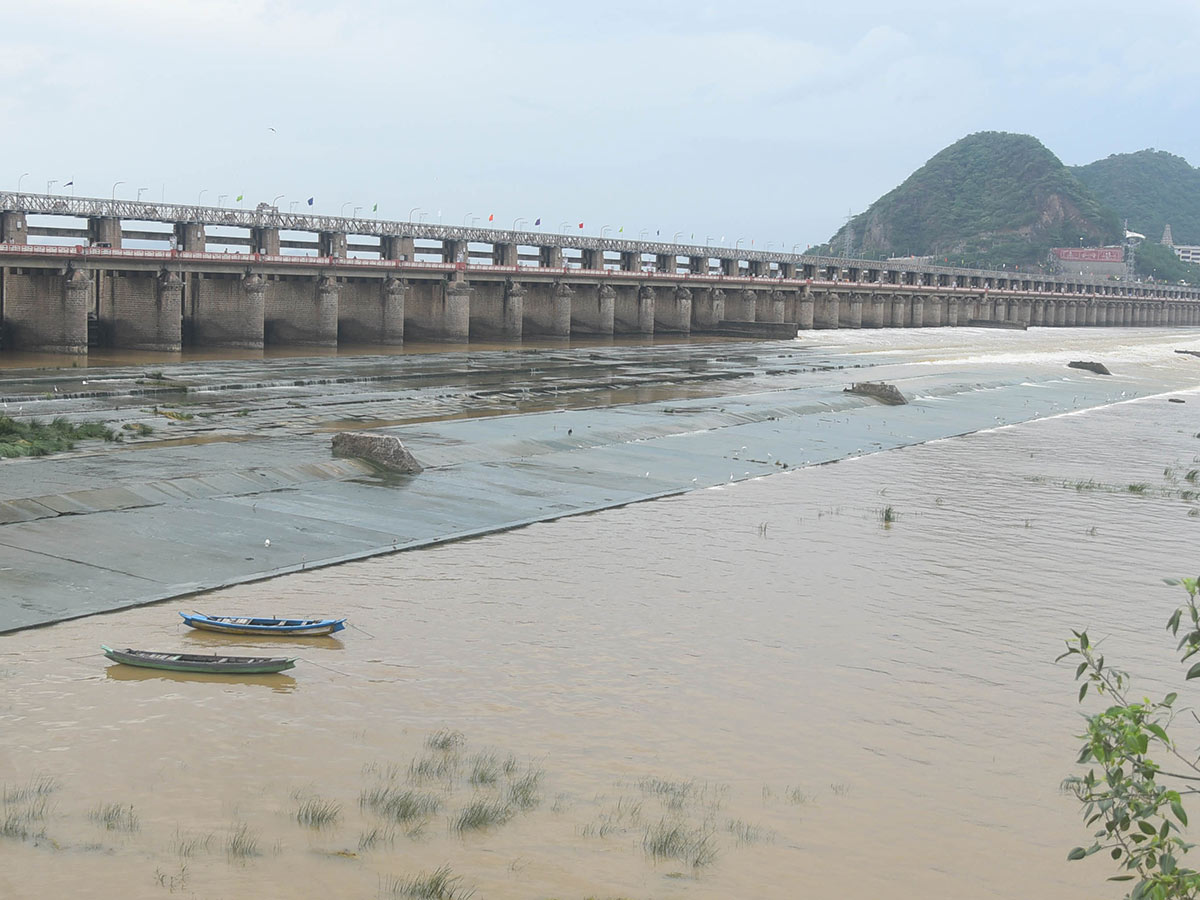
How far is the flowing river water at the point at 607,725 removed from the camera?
11766 millimetres

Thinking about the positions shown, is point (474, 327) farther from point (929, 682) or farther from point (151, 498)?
point (929, 682)

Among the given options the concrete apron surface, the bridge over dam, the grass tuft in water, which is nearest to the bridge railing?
the bridge over dam

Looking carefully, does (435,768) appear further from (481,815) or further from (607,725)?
(607,725)

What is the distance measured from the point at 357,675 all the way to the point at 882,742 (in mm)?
6945

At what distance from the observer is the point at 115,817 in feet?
39.5

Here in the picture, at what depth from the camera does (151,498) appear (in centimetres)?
2711

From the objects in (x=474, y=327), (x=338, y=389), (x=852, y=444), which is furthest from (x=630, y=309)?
(x=852, y=444)

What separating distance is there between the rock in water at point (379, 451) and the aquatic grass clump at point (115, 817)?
784 inches

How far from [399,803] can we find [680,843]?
2864 millimetres

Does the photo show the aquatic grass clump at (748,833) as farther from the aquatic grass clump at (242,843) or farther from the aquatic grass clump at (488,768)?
the aquatic grass clump at (242,843)

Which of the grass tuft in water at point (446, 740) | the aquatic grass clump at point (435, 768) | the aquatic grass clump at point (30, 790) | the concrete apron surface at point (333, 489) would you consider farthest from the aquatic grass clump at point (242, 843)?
the concrete apron surface at point (333, 489)

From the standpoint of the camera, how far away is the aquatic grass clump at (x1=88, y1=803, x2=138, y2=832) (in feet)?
38.9

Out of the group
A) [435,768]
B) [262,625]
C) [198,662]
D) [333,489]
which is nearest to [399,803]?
[435,768]

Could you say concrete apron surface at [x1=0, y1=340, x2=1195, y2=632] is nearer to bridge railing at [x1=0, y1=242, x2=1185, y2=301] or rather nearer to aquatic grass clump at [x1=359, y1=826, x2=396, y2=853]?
aquatic grass clump at [x1=359, y1=826, x2=396, y2=853]
